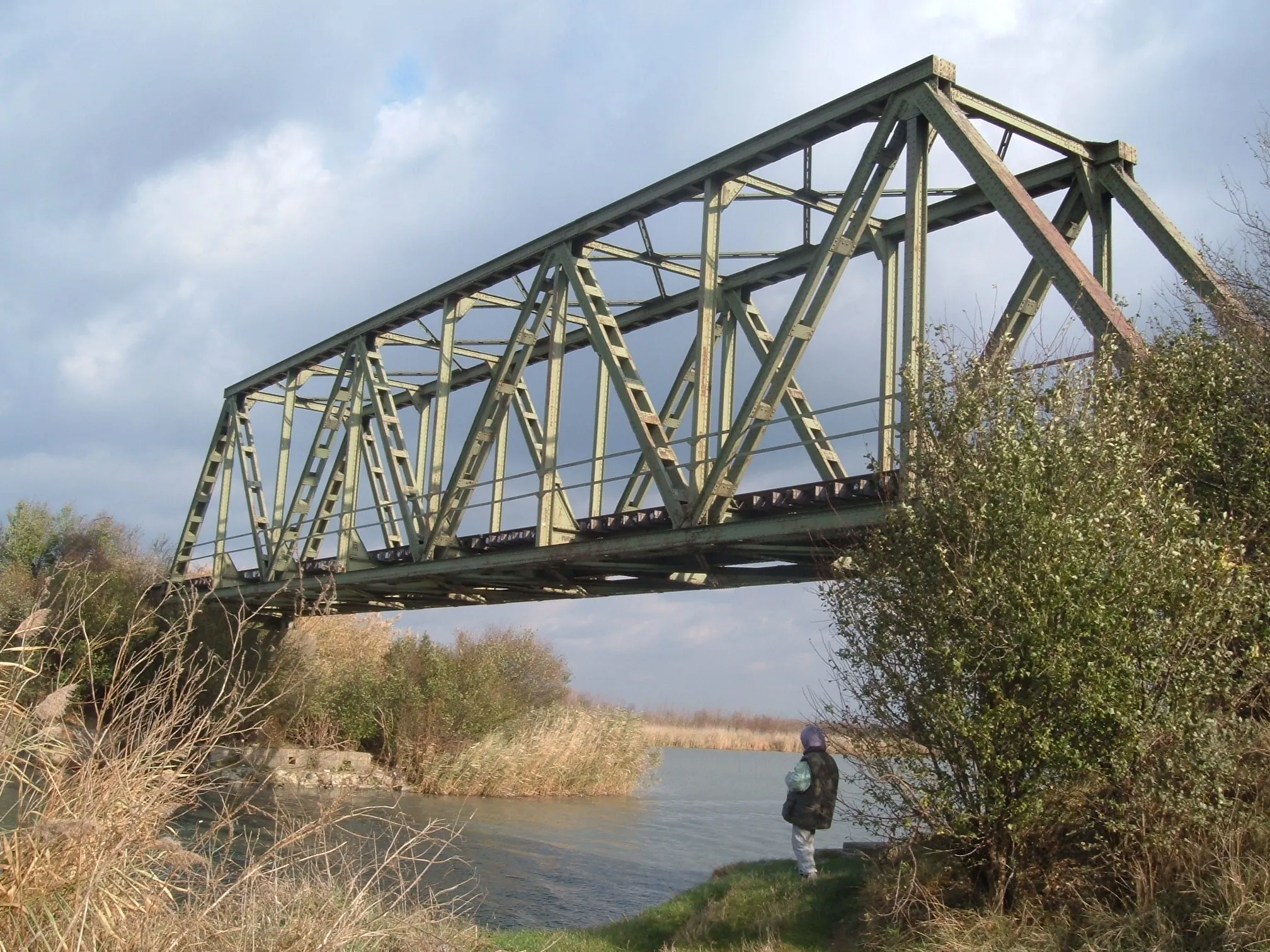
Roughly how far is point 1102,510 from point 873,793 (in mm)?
3106

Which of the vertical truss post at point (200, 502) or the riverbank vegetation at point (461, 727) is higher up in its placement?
the vertical truss post at point (200, 502)

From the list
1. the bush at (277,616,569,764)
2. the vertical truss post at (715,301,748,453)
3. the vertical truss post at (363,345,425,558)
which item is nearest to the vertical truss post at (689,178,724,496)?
the vertical truss post at (715,301,748,453)

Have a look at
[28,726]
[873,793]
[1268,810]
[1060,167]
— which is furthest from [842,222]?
[28,726]

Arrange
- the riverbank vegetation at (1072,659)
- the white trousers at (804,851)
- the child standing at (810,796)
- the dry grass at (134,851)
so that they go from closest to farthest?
the dry grass at (134,851) → the riverbank vegetation at (1072,659) → the white trousers at (804,851) → the child standing at (810,796)

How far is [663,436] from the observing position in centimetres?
1609

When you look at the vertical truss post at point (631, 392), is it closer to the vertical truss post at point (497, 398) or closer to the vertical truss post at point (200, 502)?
the vertical truss post at point (497, 398)

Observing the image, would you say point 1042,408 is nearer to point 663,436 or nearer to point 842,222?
point 842,222

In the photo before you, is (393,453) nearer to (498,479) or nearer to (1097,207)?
(498,479)

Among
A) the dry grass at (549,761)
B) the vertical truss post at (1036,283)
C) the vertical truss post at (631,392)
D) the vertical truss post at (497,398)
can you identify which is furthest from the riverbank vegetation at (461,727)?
the vertical truss post at (1036,283)

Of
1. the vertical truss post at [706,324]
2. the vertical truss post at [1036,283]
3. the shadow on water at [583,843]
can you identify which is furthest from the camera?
the shadow on water at [583,843]

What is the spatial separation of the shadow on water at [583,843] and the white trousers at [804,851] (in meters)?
2.18

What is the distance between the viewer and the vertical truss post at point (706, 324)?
50.1 ft

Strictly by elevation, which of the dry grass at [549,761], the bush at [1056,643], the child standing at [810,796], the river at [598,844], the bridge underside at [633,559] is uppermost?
the bridge underside at [633,559]

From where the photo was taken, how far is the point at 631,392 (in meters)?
16.5
